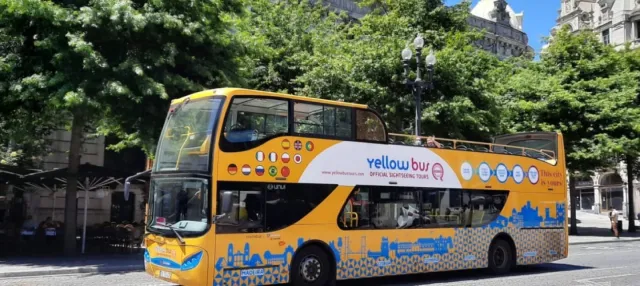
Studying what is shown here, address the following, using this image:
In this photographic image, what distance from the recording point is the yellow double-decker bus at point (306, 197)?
9.49 meters

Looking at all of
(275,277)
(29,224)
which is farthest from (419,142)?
(29,224)

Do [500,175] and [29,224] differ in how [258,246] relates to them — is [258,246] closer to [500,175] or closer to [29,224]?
[500,175]

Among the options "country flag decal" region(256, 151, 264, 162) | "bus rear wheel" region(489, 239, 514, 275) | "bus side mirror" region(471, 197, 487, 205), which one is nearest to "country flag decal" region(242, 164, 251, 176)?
"country flag decal" region(256, 151, 264, 162)

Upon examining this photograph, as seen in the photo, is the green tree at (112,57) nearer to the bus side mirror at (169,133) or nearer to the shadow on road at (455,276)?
the bus side mirror at (169,133)

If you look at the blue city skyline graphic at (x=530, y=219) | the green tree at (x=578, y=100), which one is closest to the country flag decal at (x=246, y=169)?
the blue city skyline graphic at (x=530, y=219)

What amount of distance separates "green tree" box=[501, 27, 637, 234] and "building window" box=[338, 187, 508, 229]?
1477 cm

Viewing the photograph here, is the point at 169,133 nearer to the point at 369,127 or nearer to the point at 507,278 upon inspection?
the point at 369,127

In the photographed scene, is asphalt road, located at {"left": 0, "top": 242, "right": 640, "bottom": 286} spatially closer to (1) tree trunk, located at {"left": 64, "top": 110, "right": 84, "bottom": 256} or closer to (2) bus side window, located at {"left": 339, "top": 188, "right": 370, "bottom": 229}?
(2) bus side window, located at {"left": 339, "top": 188, "right": 370, "bottom": 229}

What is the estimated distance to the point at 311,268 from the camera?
10680 mm

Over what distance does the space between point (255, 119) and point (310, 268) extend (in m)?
3.05

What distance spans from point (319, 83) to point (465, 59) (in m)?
6.73

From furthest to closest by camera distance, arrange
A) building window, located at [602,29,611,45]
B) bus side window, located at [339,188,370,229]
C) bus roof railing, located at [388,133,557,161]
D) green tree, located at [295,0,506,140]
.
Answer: building window, located at [602,29,611,45]
green tree, located at [295,0,506,140]
bus roof railing, located at [388,133,557,161]
bus side window, located at [339,188,370,229]

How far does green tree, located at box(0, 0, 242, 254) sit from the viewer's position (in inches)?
619

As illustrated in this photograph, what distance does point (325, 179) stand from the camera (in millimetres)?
10930
